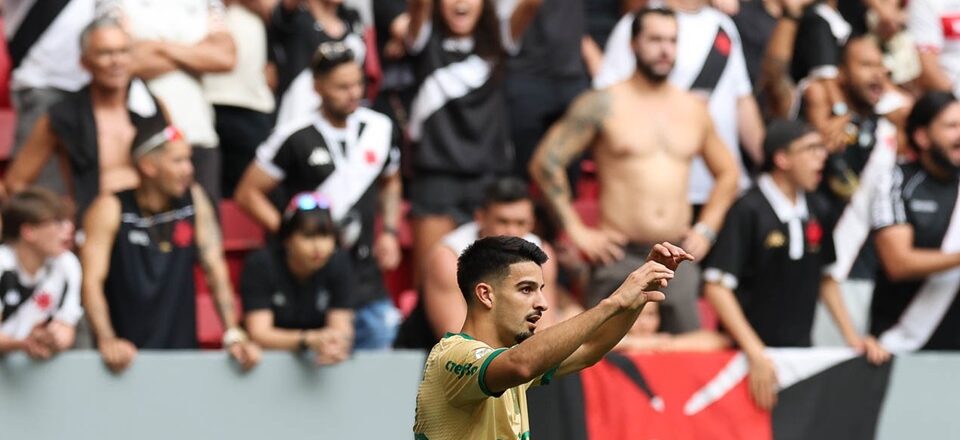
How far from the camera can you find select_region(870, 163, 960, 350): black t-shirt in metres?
9.51

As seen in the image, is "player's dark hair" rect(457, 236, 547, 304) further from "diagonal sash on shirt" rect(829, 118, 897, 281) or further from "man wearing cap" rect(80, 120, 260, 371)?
"diagonal sash on shirt" rect(829, 118, 897, 281)

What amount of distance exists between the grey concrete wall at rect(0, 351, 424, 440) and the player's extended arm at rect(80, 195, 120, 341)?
0.30m

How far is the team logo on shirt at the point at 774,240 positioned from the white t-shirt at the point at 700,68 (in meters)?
1.04

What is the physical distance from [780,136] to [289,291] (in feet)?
8.88

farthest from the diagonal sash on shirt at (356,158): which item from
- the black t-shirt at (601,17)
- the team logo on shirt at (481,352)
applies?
the team logo on shirt at (481,352)

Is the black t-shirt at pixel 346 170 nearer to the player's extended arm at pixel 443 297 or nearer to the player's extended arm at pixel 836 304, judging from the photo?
the player's extended arm at pixel 443 297

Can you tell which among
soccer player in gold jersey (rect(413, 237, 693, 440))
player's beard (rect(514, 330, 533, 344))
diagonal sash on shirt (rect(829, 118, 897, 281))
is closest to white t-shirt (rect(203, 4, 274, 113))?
diagonal sash on shirt (rect(829, 118, 897, 281))

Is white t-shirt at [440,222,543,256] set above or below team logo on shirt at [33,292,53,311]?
below

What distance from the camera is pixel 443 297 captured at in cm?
859

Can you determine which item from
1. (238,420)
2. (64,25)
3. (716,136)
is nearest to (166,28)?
(64,25)

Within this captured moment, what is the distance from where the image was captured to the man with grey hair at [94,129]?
858 cm

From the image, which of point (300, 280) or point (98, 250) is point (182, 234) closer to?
point (98, 250)

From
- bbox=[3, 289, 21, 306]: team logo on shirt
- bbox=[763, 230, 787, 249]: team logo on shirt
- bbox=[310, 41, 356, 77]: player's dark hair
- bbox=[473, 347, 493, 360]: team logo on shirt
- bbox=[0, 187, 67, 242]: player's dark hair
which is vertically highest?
bbox=[473, 347, 493, 360]: team logo on shirt

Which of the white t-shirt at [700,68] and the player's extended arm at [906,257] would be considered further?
the white t-shirt at [700,68]
